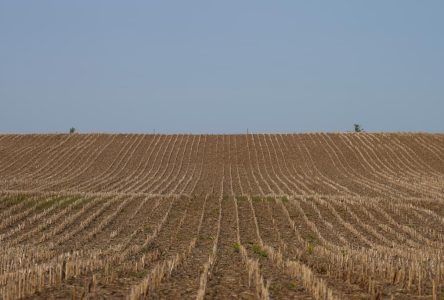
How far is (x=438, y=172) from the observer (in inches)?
1886

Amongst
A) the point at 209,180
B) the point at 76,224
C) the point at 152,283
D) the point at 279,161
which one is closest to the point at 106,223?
the point at 76,224

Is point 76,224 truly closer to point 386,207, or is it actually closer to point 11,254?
point 11,254

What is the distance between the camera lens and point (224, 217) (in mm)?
25922

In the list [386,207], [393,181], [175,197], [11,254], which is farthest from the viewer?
[393,181]

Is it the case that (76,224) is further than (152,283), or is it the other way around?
(76,224)

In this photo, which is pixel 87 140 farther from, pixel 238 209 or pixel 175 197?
pixel 238 209

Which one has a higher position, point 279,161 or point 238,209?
point 279,161

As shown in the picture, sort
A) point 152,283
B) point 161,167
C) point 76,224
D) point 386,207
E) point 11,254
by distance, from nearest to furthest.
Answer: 1. point 152,283
2. point 11,254
3. point 76,224
4. point 386,207
5. point 161,167

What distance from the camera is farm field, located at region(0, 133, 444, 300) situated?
11797 millimetres

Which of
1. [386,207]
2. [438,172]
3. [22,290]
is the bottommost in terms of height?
[22,290]

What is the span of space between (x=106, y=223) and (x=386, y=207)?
12.9 m

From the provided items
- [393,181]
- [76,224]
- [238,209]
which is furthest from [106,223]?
[393,181]

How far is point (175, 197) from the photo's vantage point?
1246 inches

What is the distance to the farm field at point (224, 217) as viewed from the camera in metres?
11.8
